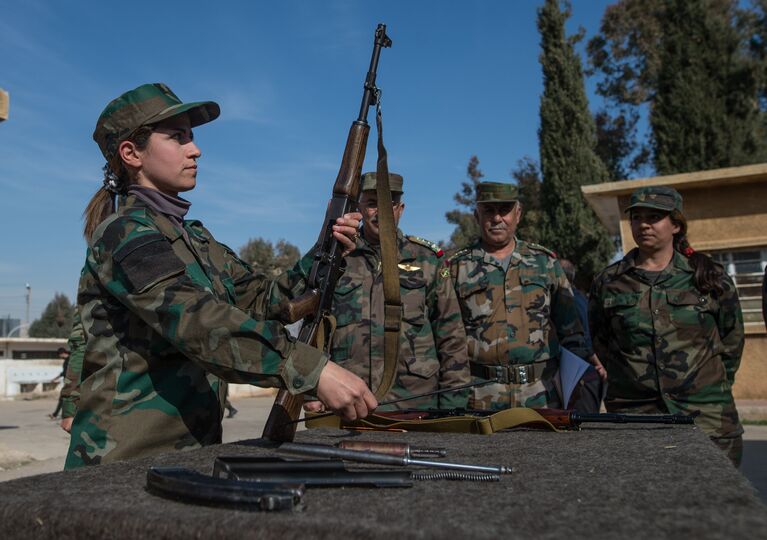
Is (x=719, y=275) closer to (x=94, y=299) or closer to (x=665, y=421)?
(x=665, y=421)

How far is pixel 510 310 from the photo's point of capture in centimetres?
443

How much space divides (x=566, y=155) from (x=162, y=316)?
808 inches

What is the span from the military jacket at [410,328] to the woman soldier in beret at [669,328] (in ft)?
3.10

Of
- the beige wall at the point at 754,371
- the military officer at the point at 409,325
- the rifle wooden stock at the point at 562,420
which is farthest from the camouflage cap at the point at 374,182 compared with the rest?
the beige wall at the point at 754,371

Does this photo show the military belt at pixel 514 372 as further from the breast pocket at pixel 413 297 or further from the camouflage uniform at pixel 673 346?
the breast pocket at pixel 413 297

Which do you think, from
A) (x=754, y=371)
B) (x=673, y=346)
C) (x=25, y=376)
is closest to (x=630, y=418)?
(x=673, y=346)

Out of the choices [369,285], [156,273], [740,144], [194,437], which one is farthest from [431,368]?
[740,144]

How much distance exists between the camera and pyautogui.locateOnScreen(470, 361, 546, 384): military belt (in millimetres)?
4219

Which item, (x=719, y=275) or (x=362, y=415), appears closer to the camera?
(x=362, y=415)

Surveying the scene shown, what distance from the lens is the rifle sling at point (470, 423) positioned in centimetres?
231

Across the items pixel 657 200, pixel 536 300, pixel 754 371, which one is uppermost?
pixel 657 200

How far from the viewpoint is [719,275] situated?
403cm

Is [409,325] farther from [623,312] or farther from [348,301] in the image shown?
[623,312]

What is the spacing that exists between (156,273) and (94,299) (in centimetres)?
38
